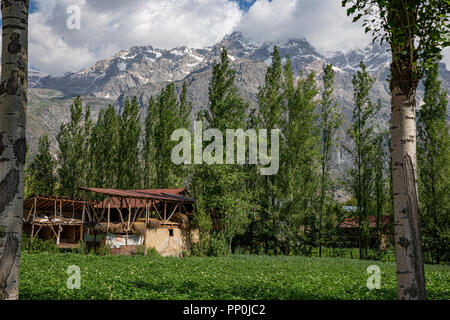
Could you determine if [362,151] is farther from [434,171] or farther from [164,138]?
[164,138]

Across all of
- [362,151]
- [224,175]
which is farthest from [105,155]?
[362,151]

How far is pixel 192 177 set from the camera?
2517 cm

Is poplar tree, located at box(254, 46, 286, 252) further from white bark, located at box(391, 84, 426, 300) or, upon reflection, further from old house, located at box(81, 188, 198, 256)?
white bark, located at box(391, 84, 426, 300)

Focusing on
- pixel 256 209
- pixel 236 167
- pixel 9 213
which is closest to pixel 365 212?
pixel 256 209

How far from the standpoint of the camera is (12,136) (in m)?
3.98

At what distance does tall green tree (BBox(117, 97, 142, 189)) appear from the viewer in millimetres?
38844

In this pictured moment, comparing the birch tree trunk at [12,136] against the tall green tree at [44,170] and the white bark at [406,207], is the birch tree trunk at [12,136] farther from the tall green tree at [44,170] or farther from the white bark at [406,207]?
the tall green tree at [44,170]

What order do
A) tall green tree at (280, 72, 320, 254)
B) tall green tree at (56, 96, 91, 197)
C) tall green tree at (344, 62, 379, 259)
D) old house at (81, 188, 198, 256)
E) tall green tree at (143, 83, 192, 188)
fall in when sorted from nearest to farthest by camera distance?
old house at (81, 188, 198, 256) → tall green tree at (280, 72, 320, 254) → tall green tree at (344, 62, 379, 259) → tall green tree at (143, 83, 192, 188) → tall green tree at (56, 96, 91, 197)

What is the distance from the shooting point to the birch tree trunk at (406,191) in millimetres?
4359

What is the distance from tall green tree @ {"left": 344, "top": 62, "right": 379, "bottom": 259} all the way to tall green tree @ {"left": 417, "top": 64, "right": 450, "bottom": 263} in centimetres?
364

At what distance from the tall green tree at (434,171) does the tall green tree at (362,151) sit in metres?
3.64

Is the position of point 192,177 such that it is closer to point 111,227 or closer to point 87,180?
point 111,227

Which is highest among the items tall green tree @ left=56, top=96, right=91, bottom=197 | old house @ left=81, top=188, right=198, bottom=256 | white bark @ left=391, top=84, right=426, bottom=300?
tall green tree @ left=56, top=96, right=91, bottom=197

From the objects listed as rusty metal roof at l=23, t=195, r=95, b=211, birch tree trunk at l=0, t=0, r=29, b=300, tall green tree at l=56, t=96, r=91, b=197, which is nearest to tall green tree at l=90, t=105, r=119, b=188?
tall green tree at l=56, t=96, r=91, b=197
